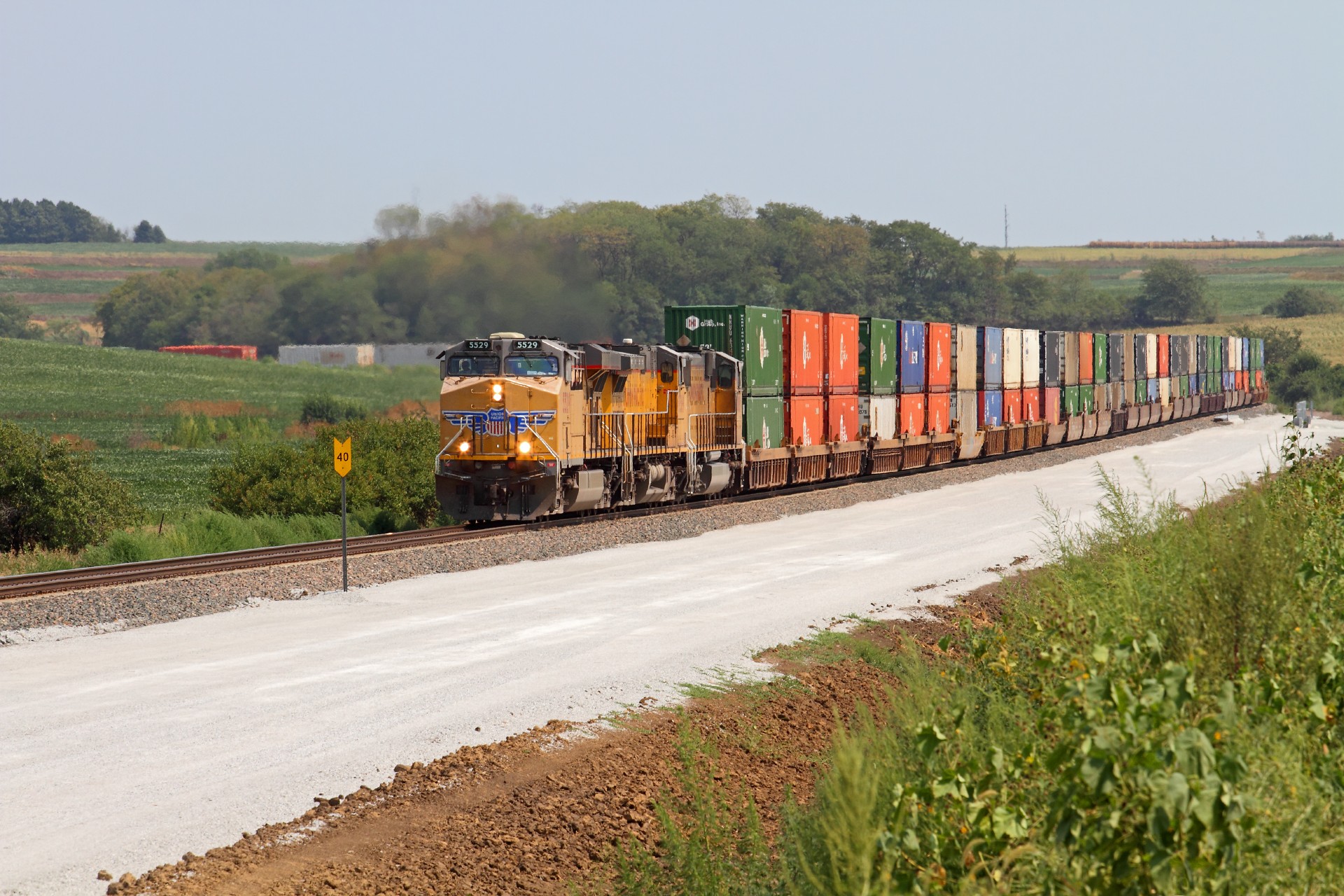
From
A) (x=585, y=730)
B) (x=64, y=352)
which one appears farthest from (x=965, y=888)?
(x=64, y=352)

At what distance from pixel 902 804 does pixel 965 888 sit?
0.53 metres

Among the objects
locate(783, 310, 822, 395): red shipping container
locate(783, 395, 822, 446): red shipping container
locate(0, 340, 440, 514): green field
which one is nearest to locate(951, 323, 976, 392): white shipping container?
locate(783, 310, 822, 395): red shipping container

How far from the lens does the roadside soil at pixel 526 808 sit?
23.4 ft

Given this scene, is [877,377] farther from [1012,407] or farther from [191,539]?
[191,539]

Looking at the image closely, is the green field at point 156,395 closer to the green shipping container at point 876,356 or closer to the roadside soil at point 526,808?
the green shipping container at point 876,356

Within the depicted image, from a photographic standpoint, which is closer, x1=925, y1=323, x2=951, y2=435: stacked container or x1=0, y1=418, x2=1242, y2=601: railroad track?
x1=0, y1=418, x2=1242, y2=601: railroad track

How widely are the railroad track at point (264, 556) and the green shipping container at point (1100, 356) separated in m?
27.1

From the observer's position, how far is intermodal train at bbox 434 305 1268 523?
24.3m

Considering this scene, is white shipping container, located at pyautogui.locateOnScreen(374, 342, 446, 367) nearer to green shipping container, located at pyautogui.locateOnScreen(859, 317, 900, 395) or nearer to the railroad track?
green shipping container, located at pyautogui.locateOnScreen(859, 317, 900, 395)

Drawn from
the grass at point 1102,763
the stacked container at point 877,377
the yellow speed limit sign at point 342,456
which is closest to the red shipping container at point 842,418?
the stacked container at point 877,377

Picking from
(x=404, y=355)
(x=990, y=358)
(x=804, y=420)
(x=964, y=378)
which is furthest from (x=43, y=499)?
(x=404, y=355)

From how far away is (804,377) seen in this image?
32.6 m

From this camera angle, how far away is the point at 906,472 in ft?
129

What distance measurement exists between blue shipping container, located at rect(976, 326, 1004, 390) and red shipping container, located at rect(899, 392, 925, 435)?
5.01 metres
